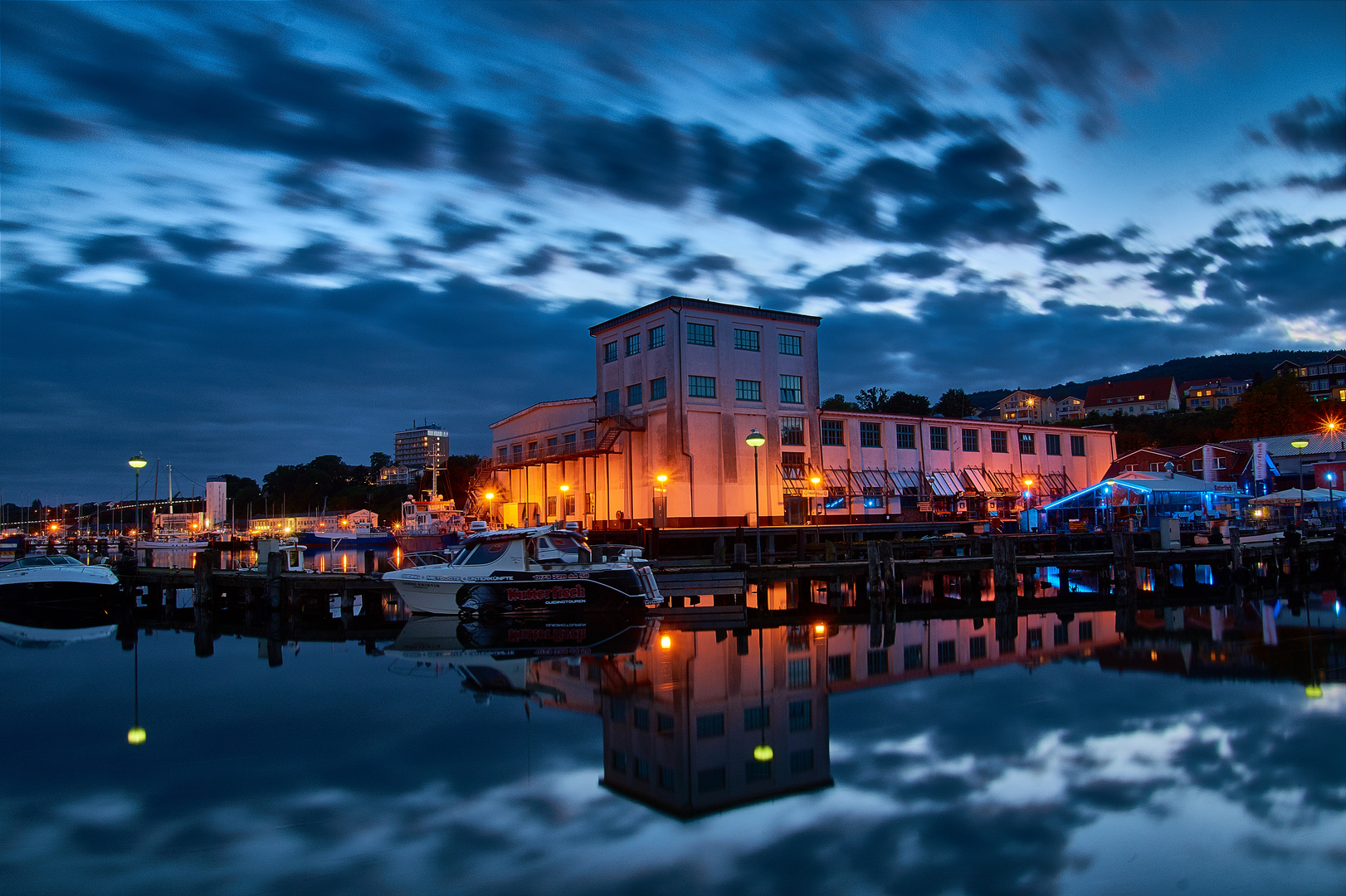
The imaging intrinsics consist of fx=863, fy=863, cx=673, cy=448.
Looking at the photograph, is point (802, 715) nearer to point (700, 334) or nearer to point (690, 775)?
point (690, 775)

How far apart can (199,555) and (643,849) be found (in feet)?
94.5

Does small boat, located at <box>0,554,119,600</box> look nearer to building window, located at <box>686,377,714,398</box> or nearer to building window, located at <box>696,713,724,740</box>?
building window, located at <box>686,377,714,398</box>

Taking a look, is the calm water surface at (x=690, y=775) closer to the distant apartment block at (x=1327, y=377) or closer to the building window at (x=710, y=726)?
the building window at (x=710, y=726)

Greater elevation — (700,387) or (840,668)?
(700,387)

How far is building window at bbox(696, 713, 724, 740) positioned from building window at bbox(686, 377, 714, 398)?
34.0 m

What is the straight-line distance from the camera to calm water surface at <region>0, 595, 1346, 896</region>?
349 inches

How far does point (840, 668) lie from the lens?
19.5 metres

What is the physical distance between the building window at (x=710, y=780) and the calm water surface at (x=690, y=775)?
4 cm

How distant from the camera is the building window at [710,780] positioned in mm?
11289

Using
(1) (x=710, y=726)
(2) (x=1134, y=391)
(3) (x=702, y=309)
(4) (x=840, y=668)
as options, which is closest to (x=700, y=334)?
(3) (x=702, y=309)

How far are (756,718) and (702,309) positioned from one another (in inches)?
1429

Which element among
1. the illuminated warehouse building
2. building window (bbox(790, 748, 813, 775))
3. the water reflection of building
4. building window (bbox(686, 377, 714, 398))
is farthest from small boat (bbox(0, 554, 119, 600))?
building window (bbox(790, 748, 813, 775))

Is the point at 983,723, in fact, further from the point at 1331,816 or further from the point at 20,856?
the point at 20,856

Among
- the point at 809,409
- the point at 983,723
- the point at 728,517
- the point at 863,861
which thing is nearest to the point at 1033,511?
the point at 809,409
